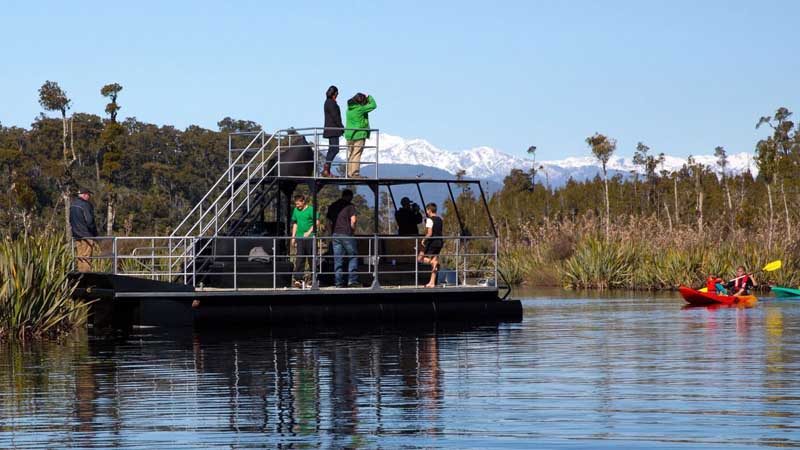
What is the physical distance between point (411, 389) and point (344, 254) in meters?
10.9

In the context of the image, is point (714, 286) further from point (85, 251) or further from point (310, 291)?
point (85, 251)

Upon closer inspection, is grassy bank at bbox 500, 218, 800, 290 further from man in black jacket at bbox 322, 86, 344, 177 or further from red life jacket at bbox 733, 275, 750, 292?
man in black jacket at bbox 322, 86, 344, 177

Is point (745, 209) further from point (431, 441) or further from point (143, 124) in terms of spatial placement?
point (431, 441)

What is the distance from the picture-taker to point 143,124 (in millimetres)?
107938

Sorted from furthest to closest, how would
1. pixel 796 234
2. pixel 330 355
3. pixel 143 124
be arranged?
1. pixel 143 124
2. pixel 796 234
3. pixel 330 355

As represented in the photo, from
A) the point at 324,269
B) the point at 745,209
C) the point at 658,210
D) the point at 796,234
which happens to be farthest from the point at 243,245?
the point at 658,210

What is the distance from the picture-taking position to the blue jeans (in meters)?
27.6

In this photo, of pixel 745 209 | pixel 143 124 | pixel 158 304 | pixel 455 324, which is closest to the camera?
pixel 158 304

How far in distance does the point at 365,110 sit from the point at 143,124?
3195 inches

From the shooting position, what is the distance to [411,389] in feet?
56.5

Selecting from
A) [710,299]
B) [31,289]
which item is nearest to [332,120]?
[31,289]

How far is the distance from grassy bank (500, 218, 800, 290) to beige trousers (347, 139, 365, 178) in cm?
1861

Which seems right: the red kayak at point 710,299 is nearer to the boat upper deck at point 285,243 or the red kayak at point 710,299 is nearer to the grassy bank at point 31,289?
the boat upper deck at point 285,243

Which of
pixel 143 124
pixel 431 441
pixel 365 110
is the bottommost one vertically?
pixel 431 441
